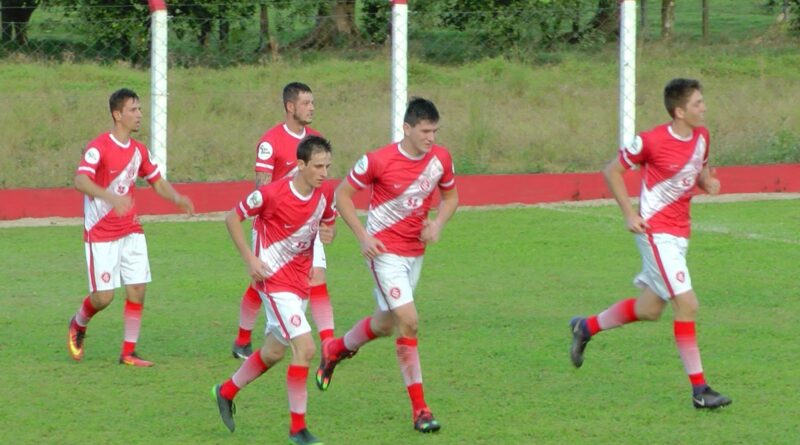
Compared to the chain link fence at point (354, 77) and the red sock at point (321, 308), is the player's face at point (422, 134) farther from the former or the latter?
the chain link fence at point (354, 77)

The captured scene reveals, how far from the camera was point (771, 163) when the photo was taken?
58.8ft

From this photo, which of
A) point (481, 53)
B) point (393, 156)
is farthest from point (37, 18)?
point (393, 156)

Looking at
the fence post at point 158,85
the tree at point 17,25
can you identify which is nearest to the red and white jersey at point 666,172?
the fence post at point 158,85

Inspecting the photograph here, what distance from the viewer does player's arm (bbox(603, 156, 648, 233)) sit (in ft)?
25.9

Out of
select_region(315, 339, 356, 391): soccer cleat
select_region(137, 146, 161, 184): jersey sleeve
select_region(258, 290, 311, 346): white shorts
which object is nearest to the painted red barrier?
select_region(137, 146, 161, 184): jersey sleeve

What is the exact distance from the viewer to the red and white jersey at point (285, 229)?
7.15 meters

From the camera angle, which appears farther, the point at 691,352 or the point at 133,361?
the point at 133,361

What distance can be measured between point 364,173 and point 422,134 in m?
0.42

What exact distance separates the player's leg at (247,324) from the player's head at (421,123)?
2.12 metres

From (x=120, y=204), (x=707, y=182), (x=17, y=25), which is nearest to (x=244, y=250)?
(x=120, y=204)

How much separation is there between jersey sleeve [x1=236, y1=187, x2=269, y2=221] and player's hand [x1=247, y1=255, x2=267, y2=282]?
237mm

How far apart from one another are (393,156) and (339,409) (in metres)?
1.46

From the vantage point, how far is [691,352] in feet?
25.4

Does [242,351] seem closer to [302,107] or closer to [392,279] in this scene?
[302,107]
